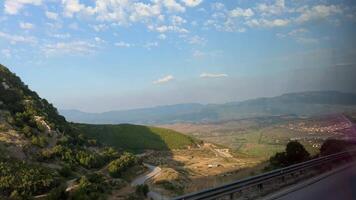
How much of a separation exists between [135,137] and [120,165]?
235 feet

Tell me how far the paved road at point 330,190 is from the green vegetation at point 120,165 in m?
37.1

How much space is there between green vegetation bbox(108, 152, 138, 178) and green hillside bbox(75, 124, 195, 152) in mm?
47541

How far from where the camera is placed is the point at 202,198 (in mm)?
13453

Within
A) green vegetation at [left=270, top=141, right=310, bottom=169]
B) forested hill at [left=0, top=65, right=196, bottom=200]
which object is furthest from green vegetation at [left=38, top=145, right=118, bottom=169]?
green vegetation at [left=270, top=141, right=310, bottom=169]

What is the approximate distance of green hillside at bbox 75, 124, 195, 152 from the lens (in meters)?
120

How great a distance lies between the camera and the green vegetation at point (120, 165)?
5600 centimetres

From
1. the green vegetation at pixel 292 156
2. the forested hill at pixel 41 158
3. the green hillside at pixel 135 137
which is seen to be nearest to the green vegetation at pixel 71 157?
the forested hill at pixel 41 158

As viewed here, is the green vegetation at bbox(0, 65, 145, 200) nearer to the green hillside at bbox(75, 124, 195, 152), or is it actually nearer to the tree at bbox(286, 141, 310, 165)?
the tree at bbox(286, 141, 310, 165)

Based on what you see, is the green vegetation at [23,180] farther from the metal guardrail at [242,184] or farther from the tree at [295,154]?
the metal guardrail at [242,184]

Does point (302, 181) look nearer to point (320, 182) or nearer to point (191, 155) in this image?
point (320, 182)

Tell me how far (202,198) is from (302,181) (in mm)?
8957

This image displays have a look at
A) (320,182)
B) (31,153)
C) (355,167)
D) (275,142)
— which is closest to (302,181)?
(320,182)

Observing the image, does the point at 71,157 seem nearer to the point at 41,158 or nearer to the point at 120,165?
the point at 41,158

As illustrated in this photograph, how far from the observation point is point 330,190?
17172mm
